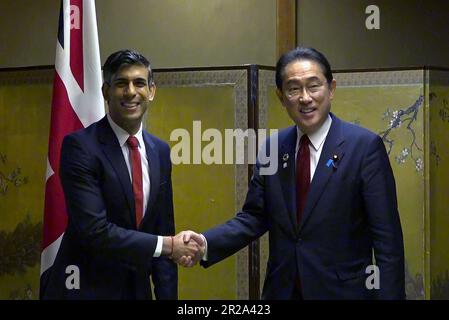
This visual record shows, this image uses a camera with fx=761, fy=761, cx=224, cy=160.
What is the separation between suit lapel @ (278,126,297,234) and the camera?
2467mm

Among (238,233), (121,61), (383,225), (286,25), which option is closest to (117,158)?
(121,61)

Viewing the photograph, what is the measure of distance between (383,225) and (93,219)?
913 mm

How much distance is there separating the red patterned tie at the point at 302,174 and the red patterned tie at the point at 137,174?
0.51 meters

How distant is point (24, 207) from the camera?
396 centimetres

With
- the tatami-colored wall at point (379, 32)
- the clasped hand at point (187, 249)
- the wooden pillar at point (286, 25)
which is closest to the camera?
the clasped hand at point (187, 249)

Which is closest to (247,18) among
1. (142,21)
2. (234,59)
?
(234,59)

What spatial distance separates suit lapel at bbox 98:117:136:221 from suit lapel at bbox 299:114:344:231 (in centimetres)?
56

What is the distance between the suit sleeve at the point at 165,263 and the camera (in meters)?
2.56

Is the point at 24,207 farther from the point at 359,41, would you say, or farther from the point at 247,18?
the point at 359,41

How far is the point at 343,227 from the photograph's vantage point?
2.42 metres

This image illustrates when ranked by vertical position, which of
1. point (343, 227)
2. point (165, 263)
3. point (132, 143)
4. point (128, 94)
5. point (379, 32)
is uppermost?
point (379, 32)

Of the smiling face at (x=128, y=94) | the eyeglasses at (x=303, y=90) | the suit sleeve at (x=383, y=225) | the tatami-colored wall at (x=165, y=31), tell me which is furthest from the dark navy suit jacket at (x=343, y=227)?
the tatami-colored wall at (x=165, y=31)

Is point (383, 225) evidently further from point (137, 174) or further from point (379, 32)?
point (379, 32)

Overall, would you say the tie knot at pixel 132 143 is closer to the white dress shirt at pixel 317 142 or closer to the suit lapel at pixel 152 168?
the suit lapel at pixel 152 168
